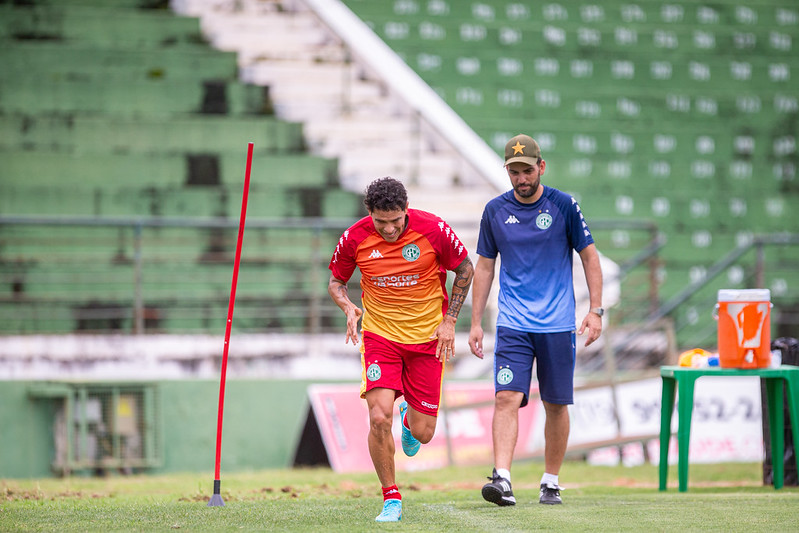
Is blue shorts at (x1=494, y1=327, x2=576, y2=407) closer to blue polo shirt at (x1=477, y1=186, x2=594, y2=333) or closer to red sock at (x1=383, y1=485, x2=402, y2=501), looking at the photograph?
blue polo shirt at (x1=477, y1=186, x2=594, y2=333)

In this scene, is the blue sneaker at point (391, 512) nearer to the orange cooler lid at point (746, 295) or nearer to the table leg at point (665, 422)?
the table leg at point (665, 422)

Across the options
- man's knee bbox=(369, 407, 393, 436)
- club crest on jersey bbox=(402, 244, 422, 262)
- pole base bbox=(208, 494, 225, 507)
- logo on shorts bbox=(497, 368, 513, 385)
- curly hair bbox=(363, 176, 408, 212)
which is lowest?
pole base bbox=(208, 494, 225, 507)

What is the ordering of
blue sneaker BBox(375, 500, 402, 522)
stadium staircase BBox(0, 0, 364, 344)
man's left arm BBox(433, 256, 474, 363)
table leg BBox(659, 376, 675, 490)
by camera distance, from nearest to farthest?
blue sneaker BBox(375, 500, 402, 522), man's left arm BBox(433, 256, 474, 363), table leg BBox(659, 376, 675, 490), stadium staircase BBox(0, 0, 364, 344)

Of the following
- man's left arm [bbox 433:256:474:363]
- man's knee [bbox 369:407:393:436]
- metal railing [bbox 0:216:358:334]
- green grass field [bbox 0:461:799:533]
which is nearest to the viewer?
green grass field [bbox 0:461:799:533]

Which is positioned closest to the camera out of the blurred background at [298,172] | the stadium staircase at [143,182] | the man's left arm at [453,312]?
the man's left arm at [453,312]

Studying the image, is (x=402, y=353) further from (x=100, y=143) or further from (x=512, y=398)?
(x=100, y=143)

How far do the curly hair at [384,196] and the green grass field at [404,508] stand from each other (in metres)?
1.60

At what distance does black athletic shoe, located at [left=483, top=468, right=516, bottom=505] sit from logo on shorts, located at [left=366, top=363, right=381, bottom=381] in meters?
0.87

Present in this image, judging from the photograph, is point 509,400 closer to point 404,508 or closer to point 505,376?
point 505,376

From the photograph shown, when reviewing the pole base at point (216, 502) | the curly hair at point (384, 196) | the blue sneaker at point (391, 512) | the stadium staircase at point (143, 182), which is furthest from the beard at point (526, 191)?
the stadium staircase at point (143, 182)

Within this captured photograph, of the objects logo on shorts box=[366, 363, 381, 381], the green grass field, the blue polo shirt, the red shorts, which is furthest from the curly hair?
the green grass field

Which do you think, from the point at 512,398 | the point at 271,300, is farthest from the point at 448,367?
the point at 512,398

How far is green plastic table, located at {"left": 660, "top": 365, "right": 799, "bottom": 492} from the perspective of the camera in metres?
7.60

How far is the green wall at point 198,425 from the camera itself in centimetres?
1127
